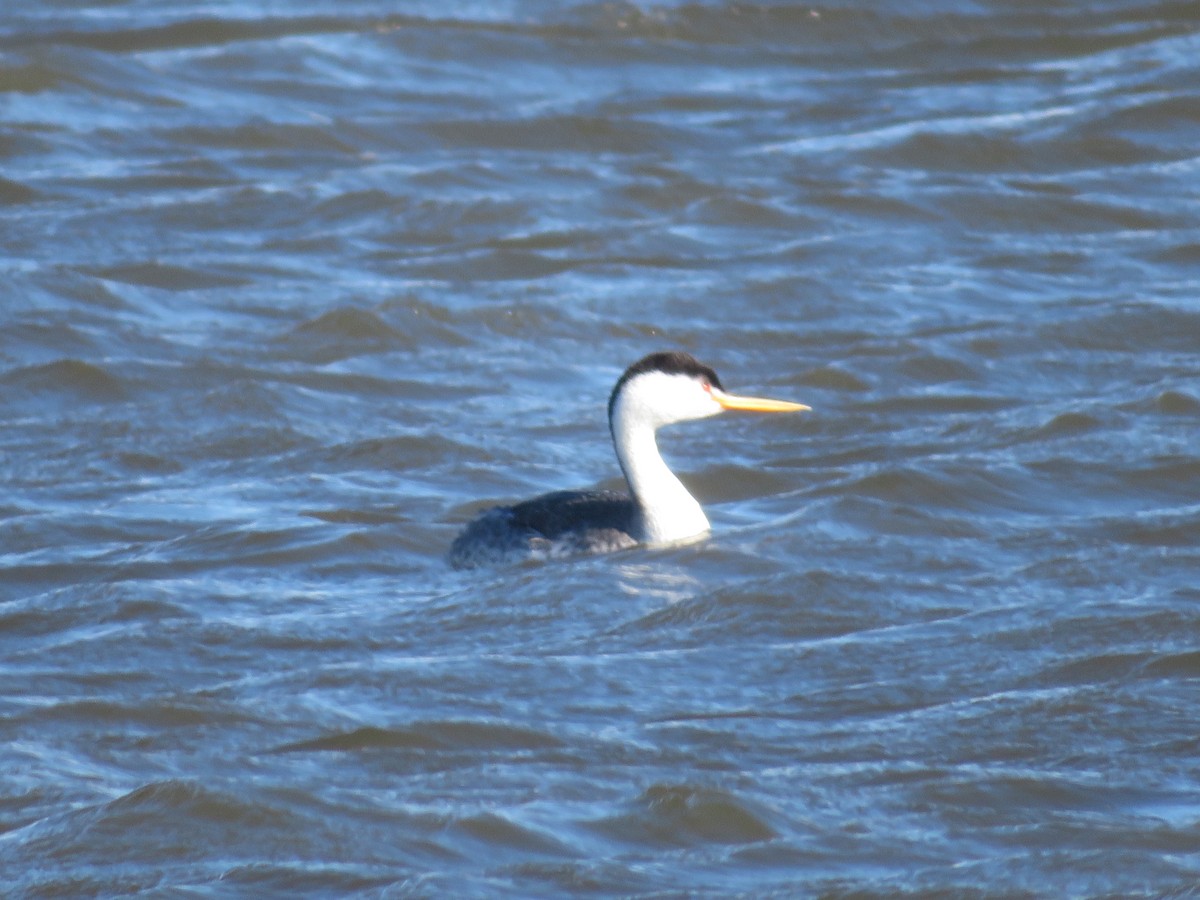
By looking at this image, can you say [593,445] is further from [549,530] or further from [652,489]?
[549,530]

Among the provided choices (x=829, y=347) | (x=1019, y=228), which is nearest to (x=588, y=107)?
(x=1019, y=228)

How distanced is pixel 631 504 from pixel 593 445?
1.47 meters

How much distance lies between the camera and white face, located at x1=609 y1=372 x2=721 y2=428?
9.20 meters

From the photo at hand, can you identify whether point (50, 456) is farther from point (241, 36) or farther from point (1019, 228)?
point (241, 36)

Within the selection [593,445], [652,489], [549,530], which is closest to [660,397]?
[652,489]

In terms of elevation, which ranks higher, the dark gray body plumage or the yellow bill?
the yellow bill

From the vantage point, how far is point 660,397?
30.2 ft

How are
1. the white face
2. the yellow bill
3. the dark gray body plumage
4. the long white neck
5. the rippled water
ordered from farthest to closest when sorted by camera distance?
the yellow bill < the white face < the long white neck < the dark gray body plumage < the rippled water

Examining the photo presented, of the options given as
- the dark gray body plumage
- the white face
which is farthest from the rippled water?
the white face

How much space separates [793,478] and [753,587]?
65.8 inches

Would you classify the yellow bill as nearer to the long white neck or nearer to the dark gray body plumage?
the long white neck

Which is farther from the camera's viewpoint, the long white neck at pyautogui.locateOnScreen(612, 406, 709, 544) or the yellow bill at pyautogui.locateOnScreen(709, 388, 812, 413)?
the yellow bill at pyautogui.locateOnScreen(709, 388, 812, 413)

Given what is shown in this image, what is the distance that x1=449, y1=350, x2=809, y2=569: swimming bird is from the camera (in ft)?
28.9

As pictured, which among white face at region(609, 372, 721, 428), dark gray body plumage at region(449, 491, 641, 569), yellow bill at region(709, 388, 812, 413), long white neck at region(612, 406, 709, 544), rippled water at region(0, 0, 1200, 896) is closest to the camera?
rippled water at region(0, 0, 1200, 896)
